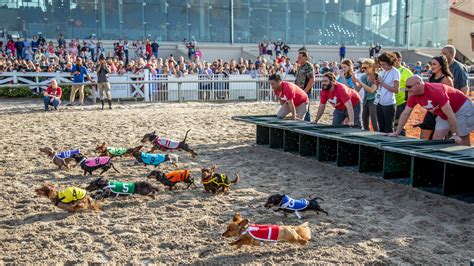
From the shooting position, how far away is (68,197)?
19.0ft

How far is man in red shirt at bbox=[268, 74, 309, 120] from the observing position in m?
9.54

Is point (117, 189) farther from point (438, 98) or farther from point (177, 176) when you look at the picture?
point (438, 98)

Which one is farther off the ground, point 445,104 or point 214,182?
point 445,104

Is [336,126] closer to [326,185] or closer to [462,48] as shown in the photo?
[326,185]

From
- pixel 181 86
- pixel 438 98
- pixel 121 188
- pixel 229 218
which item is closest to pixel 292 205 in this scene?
pixel 229 218

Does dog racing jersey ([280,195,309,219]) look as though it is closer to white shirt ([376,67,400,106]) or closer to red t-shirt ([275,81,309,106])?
white shirt ([376,67,400,106])

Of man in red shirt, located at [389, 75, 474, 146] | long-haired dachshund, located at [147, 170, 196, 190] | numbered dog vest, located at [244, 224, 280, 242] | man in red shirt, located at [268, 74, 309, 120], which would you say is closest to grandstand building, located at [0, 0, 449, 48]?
man in red shirt, located at [268, 74, 309, 120]

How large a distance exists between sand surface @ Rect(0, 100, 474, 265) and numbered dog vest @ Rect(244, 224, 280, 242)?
18cm

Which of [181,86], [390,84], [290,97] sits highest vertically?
[390,84]

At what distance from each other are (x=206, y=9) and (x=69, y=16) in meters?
8.07

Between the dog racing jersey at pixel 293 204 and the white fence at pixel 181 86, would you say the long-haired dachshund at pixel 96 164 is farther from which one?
the white fence at pixel 181 86

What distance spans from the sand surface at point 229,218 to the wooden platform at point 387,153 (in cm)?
21

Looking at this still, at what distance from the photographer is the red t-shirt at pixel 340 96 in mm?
8741

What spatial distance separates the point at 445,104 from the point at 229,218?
3192mm
